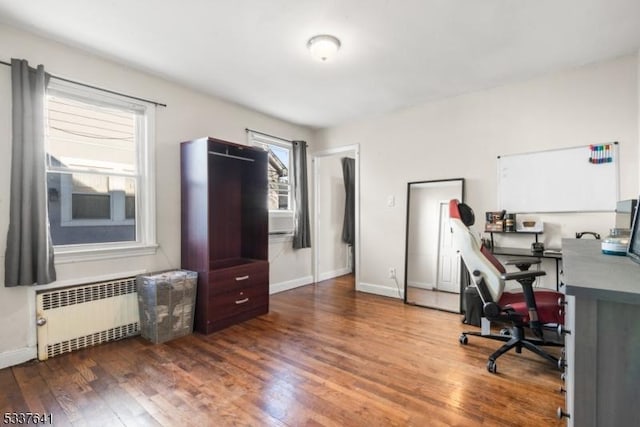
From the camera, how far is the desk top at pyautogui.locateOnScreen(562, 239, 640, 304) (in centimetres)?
78

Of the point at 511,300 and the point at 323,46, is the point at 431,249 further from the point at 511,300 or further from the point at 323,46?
the point at 323,46

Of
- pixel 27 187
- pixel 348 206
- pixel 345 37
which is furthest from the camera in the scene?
pixel 348 206

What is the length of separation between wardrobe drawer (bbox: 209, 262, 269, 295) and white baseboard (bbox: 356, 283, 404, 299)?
1.58 m

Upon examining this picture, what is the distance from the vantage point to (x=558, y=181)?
2.98 m

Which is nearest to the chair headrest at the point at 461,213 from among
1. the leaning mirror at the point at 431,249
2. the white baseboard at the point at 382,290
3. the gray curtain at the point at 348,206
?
the leaning mirror at the point at 431,249

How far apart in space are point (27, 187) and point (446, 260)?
3956 millimetres

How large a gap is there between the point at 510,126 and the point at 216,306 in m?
3.50

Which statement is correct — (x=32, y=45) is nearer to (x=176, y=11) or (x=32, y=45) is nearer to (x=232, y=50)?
(x=176, y=11)

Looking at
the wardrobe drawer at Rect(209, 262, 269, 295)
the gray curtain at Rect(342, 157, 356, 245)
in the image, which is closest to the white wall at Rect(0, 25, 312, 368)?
the wardrobe drawer at Rect(209, 262, 269, 295)

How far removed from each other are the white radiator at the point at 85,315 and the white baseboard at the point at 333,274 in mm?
2827

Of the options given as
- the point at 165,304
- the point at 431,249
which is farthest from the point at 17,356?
the point at 431,249

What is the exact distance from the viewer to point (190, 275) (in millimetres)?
2928

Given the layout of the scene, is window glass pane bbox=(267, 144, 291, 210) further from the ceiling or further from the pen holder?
the pen holder

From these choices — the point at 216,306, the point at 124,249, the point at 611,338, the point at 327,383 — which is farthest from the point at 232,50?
the point at 611,338
